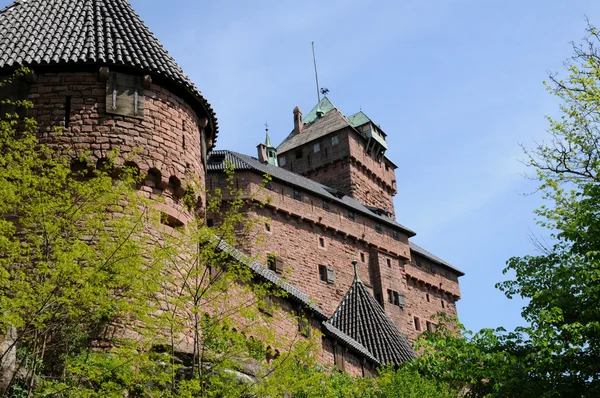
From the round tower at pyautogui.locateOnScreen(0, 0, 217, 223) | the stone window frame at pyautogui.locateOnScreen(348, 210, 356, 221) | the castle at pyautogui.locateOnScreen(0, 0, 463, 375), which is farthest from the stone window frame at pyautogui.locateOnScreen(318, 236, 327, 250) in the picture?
the round tower at pyautogui.locateOnScreen(0, 0, 217, 223)

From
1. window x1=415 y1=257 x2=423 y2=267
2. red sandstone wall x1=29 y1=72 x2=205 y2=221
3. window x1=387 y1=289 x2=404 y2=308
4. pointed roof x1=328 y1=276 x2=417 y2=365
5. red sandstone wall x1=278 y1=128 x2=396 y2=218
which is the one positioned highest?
red sandstone wall x1=278 y1=128 x2=396 y2=218

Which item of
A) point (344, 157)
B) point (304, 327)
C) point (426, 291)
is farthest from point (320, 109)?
point (304, 327)

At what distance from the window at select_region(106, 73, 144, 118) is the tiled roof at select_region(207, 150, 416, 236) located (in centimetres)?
2090

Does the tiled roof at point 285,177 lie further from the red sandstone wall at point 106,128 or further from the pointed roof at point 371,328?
the red sandstone wall at point 106,128

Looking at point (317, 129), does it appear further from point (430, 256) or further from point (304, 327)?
point (304, 327)

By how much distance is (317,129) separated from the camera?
56.8 metres

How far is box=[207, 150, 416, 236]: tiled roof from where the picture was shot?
39.5m

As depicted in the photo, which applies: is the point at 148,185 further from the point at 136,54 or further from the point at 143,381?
the point at 143,381

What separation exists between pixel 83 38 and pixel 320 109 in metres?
46.6

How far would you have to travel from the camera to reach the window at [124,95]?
1451cm

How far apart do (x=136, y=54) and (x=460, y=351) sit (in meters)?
9.00

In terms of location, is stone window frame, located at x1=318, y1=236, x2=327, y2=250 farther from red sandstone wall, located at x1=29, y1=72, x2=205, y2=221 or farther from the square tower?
red sandstone wall, located at x1=29, y1=72, x2=205, y2=221

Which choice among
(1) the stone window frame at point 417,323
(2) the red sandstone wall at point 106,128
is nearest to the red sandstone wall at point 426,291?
(1) the stone window frame at point 417,323

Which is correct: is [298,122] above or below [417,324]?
above
